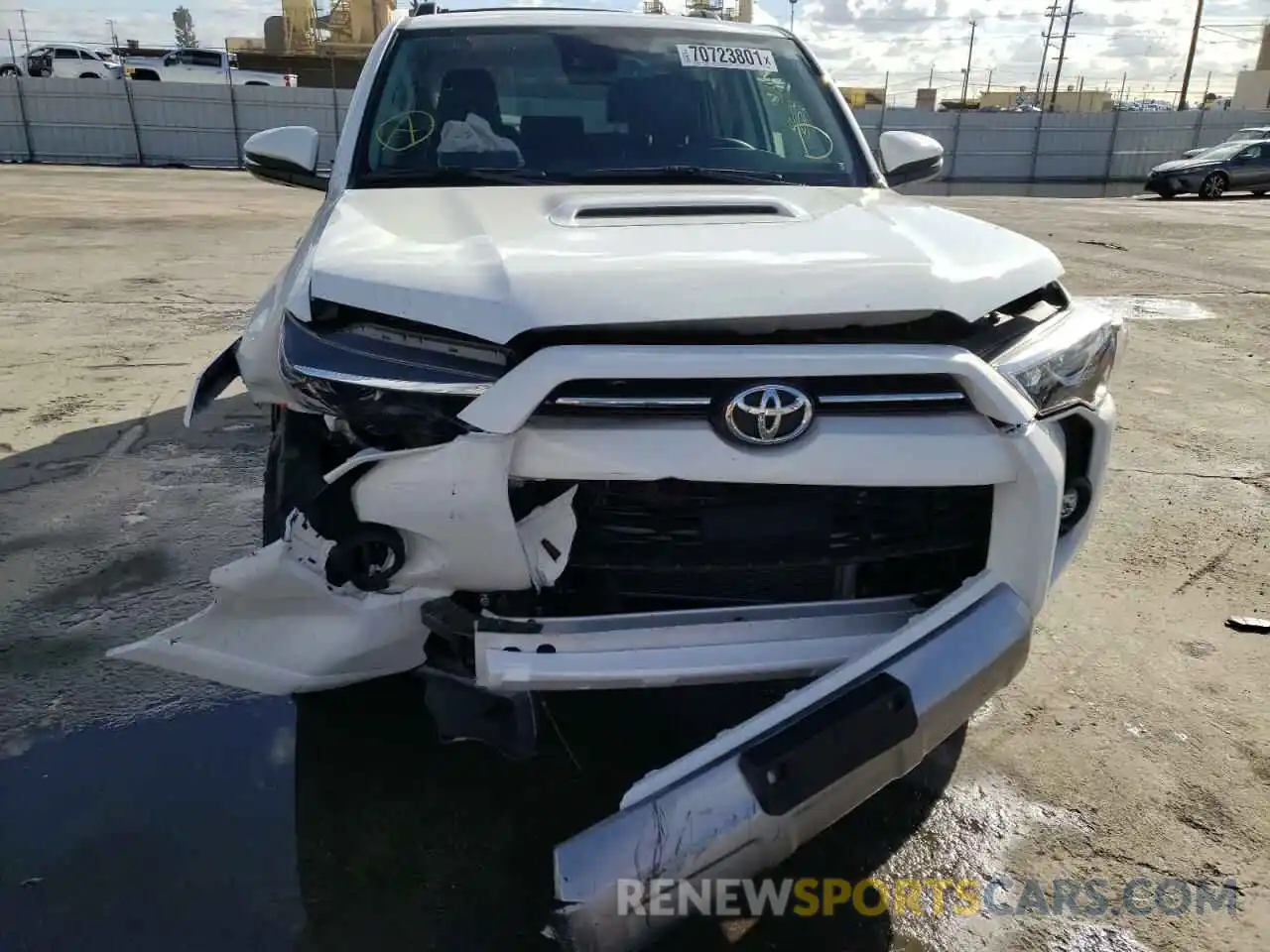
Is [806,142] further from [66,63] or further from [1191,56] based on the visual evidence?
[1191,56]

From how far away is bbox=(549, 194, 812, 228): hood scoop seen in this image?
2.38m

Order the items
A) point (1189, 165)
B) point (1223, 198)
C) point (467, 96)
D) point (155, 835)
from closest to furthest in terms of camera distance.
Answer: point (155, 835) → point (467, 96) → point (1189, 165) → point (1223, 198)

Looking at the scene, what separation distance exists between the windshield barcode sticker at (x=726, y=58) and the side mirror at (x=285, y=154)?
4.52ft

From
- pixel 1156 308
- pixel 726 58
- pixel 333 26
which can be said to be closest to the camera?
pixel 726 58

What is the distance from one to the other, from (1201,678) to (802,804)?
6.10 ft

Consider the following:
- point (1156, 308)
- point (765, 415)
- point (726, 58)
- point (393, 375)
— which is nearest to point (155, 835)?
point (393, 375)

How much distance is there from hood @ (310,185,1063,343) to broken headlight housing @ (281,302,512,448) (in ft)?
0.17

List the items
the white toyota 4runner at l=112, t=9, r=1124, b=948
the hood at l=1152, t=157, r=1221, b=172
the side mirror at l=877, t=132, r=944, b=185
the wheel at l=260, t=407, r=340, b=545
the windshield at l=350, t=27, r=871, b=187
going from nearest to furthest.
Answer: the white toyota 4runner at l=112, t=9, r=1124, b=948 → the wheel at l=260, t=407, r=340, b=545 → the windshield at l=350, t=27, r=871, b=187 → the side mirror at l=877, t=132, r=944, b=185 → the hood at l=1152, t=157, r=1221, b=172

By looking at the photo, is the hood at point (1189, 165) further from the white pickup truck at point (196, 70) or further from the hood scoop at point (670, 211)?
the white pickup truck at point (196, 70)

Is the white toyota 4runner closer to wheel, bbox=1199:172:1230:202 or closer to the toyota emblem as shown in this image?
the toyota emblem

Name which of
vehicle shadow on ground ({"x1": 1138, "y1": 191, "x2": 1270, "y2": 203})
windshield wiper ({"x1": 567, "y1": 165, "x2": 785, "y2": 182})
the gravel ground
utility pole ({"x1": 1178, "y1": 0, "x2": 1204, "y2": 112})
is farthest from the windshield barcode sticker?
utility pole ({"x1": 1178, "y1": 0, "x2": 1204, "y2": 112})

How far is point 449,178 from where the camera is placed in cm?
301

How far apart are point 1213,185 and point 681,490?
24288 millimetres

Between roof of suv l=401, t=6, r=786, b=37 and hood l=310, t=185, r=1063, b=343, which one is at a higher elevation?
roof of suv l=401, t=6, r=786, b=37
